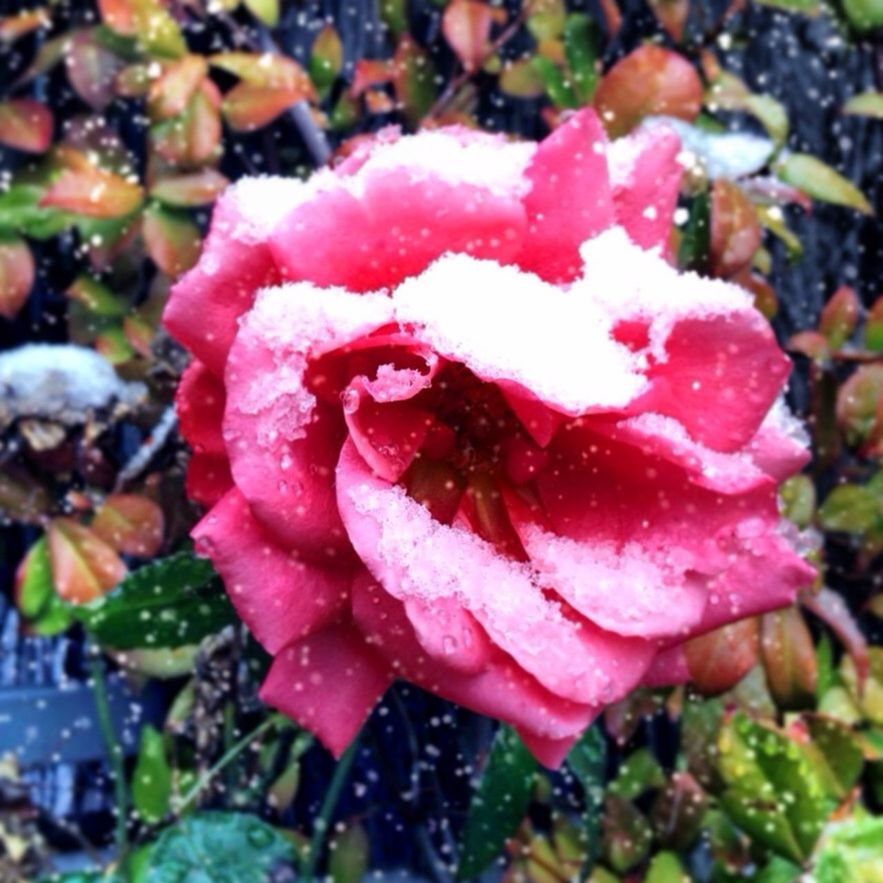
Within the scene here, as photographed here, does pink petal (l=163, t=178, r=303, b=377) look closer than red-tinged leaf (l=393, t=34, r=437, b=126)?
Yes

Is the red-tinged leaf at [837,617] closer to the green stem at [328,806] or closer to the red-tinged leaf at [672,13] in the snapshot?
the green stem at [328,806]

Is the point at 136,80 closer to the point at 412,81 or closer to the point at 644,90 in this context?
the point at 412,81

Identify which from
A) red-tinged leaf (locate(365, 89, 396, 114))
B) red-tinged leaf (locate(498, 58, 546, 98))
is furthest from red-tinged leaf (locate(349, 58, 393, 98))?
red-tinged leaf (locate(498, 58, 546, 98))

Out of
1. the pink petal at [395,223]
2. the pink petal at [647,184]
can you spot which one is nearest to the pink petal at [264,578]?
the pink petal at [395,223]

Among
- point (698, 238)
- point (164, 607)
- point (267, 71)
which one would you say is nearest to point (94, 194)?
point (267, 71)

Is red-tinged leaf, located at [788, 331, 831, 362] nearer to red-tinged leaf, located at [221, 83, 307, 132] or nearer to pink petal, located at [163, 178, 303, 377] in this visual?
red-tinged leaf, located at [221, 83, 307, 132]

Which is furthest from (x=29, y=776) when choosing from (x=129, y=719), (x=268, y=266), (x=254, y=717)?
(x=268, y=266)

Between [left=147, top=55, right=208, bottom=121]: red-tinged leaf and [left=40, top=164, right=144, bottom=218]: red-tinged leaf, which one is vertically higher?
[left=147, top=55, right=208, bottom=121]: red-tinged leaf

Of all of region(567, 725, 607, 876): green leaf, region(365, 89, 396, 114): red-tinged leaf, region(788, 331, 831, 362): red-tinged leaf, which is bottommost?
region(567, 725, 607, 876): green leaf

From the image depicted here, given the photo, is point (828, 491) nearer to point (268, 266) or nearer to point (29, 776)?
point (268, 266)
